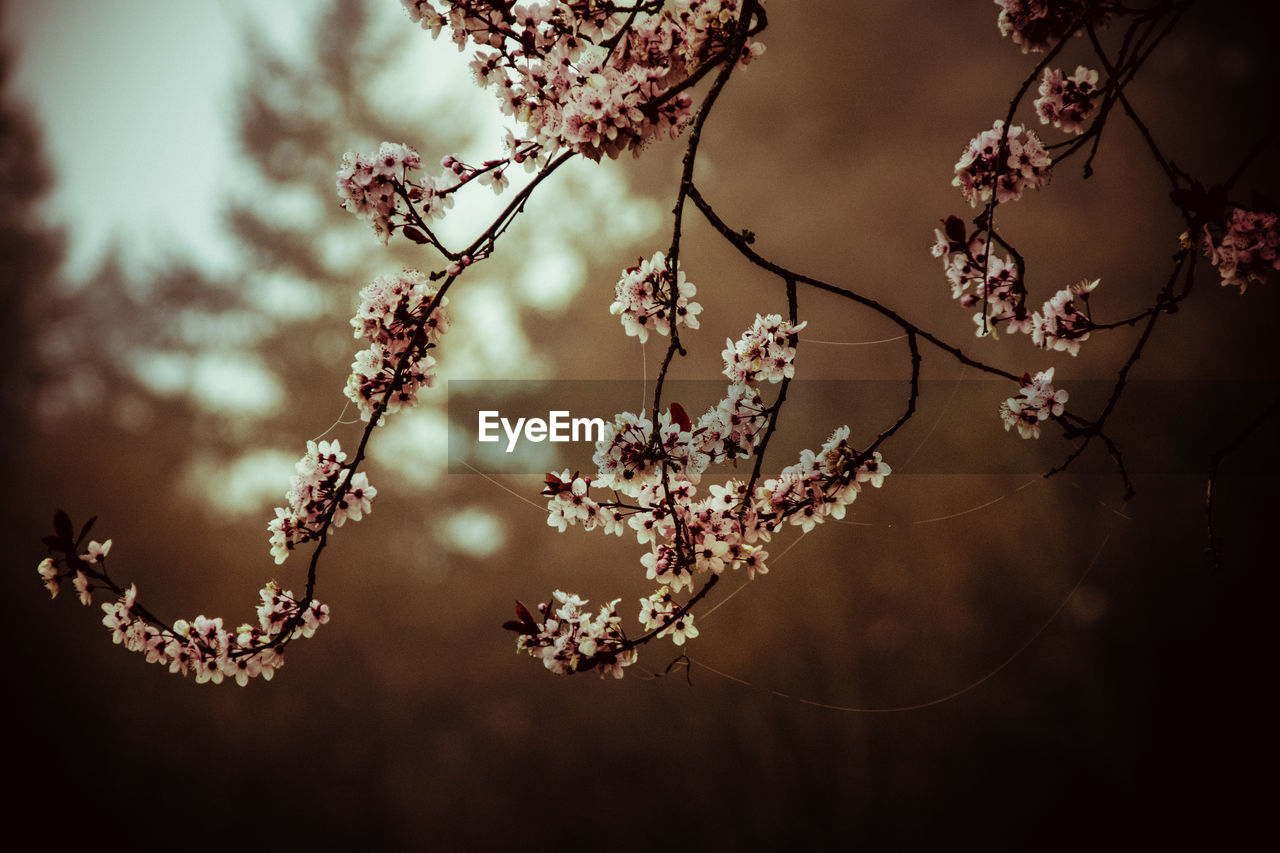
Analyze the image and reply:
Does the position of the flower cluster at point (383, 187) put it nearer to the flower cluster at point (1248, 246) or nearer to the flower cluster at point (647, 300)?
the flower cluster at point (647, 300)

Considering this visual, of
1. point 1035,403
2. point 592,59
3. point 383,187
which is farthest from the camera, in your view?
point 1035,403

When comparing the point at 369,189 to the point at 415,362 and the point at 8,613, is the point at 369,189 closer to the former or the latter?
the point at 415,362

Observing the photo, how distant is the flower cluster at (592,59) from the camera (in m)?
1.04

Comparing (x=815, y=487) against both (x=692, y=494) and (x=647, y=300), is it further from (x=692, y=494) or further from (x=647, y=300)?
(x=647, y=300)

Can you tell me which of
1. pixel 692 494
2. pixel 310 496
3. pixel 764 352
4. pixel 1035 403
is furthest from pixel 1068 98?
pixel 310 496

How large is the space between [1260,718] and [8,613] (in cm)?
446

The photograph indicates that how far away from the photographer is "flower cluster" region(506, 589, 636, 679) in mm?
1249

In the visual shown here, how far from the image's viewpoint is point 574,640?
4.25 feet

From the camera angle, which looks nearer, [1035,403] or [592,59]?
[592,59]

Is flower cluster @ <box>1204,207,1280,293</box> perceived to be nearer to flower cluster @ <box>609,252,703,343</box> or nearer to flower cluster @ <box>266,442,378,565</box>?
flower cluster @ <box>609,252,703,343</box>

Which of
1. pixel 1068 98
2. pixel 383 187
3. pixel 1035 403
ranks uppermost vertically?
pixel 1068 98

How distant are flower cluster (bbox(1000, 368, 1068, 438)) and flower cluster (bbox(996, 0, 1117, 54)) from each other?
1.72 ft

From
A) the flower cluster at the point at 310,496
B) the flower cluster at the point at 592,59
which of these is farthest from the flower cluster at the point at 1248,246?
the flower cluster at the point at 310,496

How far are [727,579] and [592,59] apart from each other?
6.42ft
